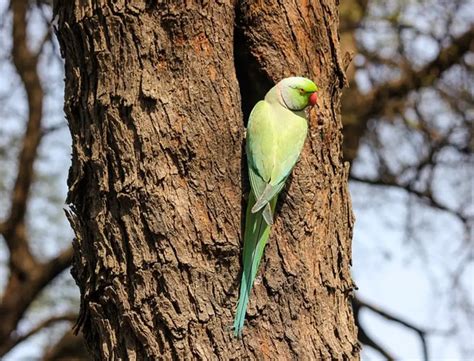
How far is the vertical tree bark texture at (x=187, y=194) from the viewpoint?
9.22ft

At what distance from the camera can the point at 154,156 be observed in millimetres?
2895

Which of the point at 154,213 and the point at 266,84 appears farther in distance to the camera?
the point at 266,84

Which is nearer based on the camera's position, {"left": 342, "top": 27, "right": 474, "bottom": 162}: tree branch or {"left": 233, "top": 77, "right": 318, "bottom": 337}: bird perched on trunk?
{"left": 233, "top": 77, "right": 318, "bottom": 337}: bird perched on trunk

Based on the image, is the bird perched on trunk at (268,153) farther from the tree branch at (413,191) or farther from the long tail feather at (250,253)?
the tree branch at (413,191)

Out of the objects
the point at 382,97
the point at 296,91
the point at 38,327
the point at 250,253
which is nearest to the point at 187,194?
the point at 250,253

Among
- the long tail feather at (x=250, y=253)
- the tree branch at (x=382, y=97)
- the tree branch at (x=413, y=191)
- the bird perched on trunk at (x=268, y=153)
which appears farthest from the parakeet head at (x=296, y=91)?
the tree branch at (x=413, y=191)

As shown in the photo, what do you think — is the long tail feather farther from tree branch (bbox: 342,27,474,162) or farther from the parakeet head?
tree branch (bbox: 342,27,474,162)

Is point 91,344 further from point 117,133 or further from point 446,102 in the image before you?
point 446,102

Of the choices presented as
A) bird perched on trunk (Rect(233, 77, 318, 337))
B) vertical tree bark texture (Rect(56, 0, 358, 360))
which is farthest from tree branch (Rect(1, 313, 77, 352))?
bird perched on trunk (Rect(233, 77, 318, 337))

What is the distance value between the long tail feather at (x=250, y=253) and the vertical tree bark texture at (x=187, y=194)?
0.04 meters

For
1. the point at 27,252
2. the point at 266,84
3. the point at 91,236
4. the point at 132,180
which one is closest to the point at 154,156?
the point at 132,180

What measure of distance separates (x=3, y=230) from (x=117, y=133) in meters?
4.33

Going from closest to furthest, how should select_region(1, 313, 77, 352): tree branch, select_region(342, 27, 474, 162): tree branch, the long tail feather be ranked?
1. the long tail feather
2. select_region(1, 313, 77, 352): tree branch
3. select_region(342, 27, 474, 162): tree branch

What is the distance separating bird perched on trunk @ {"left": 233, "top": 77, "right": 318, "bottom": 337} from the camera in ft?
9.26
